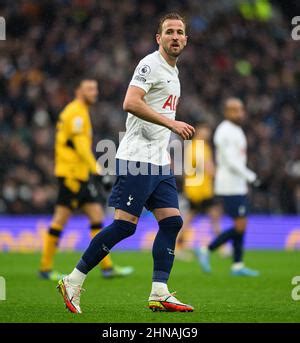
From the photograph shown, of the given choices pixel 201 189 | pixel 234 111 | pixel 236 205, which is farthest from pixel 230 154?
pixel 201 189

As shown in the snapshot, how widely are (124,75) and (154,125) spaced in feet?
42.9

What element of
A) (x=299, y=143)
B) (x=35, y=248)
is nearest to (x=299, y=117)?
(x=299, y=143)

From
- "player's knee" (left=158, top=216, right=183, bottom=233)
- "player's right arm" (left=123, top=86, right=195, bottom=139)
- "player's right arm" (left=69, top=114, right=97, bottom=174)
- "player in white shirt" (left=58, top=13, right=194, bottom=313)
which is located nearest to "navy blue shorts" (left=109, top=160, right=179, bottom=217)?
"player in white shirt" (left=58, top=13, right=194, bottom=313)

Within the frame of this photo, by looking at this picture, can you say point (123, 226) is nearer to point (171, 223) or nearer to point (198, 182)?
point (171, 223)

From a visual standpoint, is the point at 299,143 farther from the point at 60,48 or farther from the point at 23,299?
the point at 23,299

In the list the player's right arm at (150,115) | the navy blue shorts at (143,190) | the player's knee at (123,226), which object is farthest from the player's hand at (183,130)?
the player's knee at (123,226)

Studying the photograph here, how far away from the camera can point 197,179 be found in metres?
15.6

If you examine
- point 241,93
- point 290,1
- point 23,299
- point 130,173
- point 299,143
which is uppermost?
point 290,1

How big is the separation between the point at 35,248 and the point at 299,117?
700cm

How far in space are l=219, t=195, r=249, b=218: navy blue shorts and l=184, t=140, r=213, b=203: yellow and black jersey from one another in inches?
121

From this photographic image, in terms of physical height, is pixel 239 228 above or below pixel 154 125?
below

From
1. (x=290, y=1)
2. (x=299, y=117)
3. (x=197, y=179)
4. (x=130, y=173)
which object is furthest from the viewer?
(x=290, y=1)

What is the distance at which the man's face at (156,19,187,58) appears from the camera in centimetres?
726

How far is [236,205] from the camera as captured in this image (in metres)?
12.0
